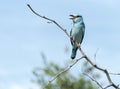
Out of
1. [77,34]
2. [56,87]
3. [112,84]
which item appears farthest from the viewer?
[56,87]

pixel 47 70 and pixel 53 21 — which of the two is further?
pixel 47 70

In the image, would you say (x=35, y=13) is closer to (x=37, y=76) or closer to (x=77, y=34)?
(x=77, y=34)

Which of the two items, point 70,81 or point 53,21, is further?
point 70,81

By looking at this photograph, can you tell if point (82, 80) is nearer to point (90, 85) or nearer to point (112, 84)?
point (90, 85)

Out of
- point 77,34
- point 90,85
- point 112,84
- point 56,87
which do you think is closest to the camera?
point 112,84

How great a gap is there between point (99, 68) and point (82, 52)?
A: 0.32 meters

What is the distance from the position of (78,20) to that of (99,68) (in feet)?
20.3

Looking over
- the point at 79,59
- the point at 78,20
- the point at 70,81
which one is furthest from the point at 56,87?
the point at 79,59

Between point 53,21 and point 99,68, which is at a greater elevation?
point 53,21

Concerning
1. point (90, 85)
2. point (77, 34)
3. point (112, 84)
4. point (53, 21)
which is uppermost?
point (53, 21)

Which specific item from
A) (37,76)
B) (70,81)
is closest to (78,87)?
(70,81)

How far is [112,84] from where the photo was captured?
16.4 feet

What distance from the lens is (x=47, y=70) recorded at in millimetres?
27719

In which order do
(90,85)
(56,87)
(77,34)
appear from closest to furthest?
(77,34), (56,87), (90,85)
